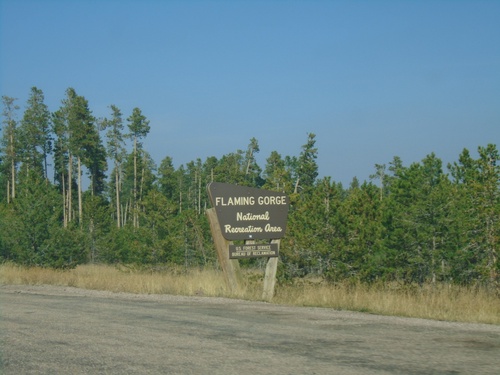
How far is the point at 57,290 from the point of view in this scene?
18938 millimetres

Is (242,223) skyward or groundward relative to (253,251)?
skyward

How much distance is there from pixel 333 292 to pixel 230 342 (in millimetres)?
7326

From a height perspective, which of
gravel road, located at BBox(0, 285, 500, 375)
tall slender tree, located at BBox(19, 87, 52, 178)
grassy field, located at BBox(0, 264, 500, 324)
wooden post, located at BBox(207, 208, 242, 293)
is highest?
tall slender tree, located at BBox(19, 87, 52, 178)

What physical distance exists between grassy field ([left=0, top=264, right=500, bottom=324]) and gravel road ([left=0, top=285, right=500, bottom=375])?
0.93 meters

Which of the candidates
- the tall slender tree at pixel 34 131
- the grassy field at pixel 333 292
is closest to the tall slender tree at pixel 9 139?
the tall slender tree at pixel 34 131

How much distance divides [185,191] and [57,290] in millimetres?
80419

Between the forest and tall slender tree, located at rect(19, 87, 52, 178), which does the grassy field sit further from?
tall slender tree, located at rect(19, 87, 52, 178)

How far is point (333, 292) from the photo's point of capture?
1585 centimetres

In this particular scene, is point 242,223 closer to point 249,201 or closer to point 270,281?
point 249,201

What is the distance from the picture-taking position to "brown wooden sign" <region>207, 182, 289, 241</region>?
17.2 metres

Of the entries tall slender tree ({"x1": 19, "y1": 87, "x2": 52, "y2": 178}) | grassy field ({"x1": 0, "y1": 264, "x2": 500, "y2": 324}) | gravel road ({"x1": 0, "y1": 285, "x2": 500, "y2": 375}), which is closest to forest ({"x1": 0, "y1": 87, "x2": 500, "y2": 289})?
grassy field ({"x1": 0, "y1": 264, "x2": 500, "y2": 324})

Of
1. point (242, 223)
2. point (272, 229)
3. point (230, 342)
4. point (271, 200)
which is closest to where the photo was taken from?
point (230, 342)

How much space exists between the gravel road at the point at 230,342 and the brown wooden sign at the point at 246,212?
3567 millimetres

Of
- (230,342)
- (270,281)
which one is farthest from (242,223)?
(230,342)
